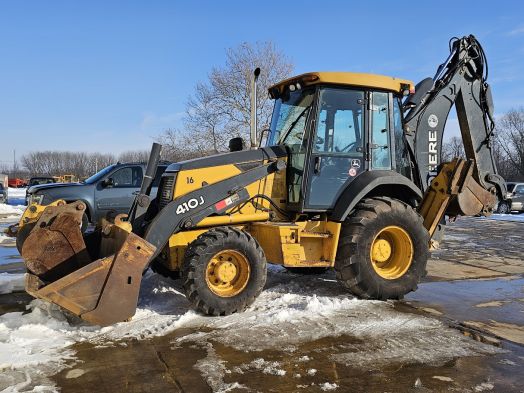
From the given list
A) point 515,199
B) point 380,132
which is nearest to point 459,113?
point 380,132

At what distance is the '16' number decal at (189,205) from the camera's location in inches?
217

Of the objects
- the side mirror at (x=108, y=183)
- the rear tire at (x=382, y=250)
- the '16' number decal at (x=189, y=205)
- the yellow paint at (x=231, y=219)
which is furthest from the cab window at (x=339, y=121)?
the side mirror at (x=108, y=183)

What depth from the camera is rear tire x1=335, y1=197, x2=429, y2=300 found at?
5.79 meters

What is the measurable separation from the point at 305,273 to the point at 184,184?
277cm

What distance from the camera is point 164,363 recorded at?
4.05 m

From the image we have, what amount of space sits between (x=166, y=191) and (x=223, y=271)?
1313mm

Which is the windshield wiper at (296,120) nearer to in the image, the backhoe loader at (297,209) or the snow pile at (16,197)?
the backhoe loader at (297,209)

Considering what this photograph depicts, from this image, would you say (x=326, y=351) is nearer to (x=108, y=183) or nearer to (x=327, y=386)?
(x=327, y=386)

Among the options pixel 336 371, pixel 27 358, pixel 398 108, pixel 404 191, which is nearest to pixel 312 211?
pixel 404 191

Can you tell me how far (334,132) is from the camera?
20.2ft

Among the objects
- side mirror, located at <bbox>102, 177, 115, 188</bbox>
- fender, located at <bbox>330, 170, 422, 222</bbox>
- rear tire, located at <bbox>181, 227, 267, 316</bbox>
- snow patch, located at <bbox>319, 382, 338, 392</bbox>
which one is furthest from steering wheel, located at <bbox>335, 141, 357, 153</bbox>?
side mirror, located at <bbox>102, 177, 115, 188</bbox>

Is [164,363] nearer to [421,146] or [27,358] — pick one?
[27,358]

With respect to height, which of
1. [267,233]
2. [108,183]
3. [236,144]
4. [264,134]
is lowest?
[267,233]

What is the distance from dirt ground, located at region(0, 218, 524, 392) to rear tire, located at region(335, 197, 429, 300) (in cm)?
24
